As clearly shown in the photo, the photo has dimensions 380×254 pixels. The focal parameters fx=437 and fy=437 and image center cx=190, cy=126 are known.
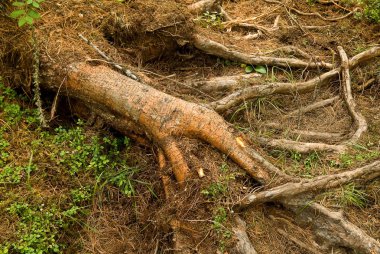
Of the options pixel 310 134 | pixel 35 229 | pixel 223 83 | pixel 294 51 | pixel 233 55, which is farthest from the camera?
pixel 294 51

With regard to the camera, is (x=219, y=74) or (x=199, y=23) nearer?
(x=219, y=74)

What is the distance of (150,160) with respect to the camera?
4.00 metres

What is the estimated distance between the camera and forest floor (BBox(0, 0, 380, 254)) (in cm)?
345

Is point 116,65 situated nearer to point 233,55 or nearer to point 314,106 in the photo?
point 233,55

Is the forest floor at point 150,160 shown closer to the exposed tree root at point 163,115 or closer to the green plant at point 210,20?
the exposed tree root at point 163,115

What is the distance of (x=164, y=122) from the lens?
12.3 ft

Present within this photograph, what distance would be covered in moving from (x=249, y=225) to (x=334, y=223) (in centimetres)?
72

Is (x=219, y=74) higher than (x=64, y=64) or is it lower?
lower

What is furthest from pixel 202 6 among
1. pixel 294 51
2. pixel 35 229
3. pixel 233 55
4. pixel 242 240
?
pixel 35 229

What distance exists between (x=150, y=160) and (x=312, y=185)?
144 cm

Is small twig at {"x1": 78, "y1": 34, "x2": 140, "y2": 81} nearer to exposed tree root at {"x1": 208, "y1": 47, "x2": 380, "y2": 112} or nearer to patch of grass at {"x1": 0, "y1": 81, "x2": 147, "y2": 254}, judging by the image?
patch of grass at {"x1": 0, "y1": 81, "x2": 147, "y2": 254}

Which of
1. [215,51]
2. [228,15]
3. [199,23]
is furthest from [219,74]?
[228,15]

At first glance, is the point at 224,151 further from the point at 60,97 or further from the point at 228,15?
the point at 228,15

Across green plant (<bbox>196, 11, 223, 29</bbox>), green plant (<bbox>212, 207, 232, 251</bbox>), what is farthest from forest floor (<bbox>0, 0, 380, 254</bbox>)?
green plant (<bbox>196, 11, 223, 29</bbox>)
